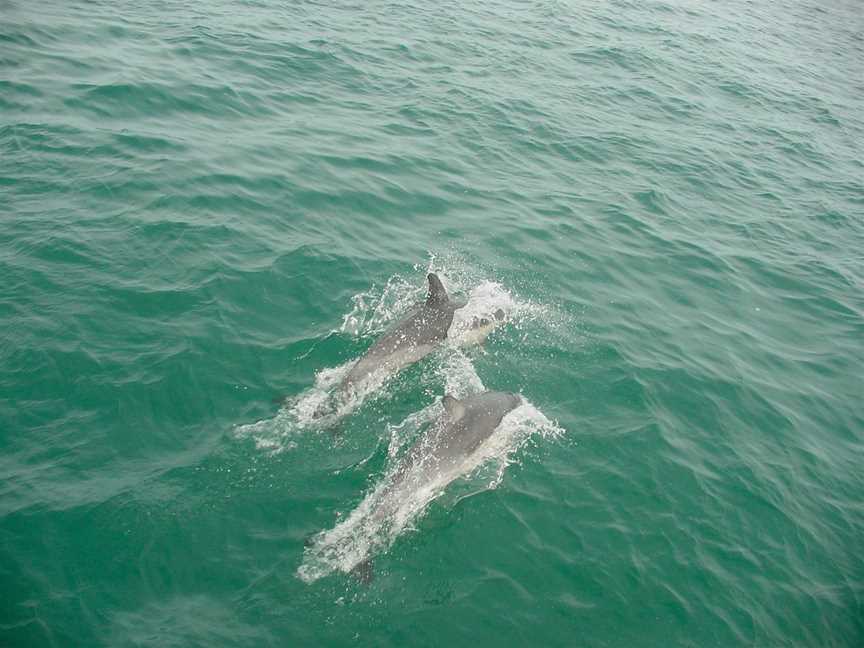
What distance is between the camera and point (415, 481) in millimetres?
9805

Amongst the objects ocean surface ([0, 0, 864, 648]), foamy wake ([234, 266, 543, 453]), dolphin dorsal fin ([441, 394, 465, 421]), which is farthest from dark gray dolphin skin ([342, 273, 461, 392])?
dolphin dorsal fin ([441, 394, 465, 421])

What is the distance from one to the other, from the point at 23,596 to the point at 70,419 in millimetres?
3100

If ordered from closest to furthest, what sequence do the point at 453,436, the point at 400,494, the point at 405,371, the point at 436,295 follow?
the point at 400,494 → the point at 453,436 → the point at 405,371 → the point at 436,295

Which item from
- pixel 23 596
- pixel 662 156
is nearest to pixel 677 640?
pixel 23 596

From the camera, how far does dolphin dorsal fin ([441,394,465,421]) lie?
34.9ft

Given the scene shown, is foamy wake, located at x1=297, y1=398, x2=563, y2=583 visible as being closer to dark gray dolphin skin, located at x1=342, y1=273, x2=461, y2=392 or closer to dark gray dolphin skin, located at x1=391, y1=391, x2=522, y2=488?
dark gray dolphin skin, located at x1=391, y1=391, x2=522, y2=488

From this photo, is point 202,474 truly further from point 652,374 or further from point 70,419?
point 652,374

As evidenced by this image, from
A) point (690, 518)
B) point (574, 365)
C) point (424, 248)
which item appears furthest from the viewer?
point (424, 248)

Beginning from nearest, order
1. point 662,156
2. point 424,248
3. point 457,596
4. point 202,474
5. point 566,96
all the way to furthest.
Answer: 1. point 457,596
2. point 202,474
3. point 424,248
4. point 662,156
5. point 566,96

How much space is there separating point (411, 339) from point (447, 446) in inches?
107

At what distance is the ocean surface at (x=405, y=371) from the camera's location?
350 inches

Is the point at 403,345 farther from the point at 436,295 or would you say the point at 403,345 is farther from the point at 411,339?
the point at 436,295

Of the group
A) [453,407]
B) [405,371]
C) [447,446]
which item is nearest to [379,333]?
[405,371]

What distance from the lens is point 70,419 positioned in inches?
410
